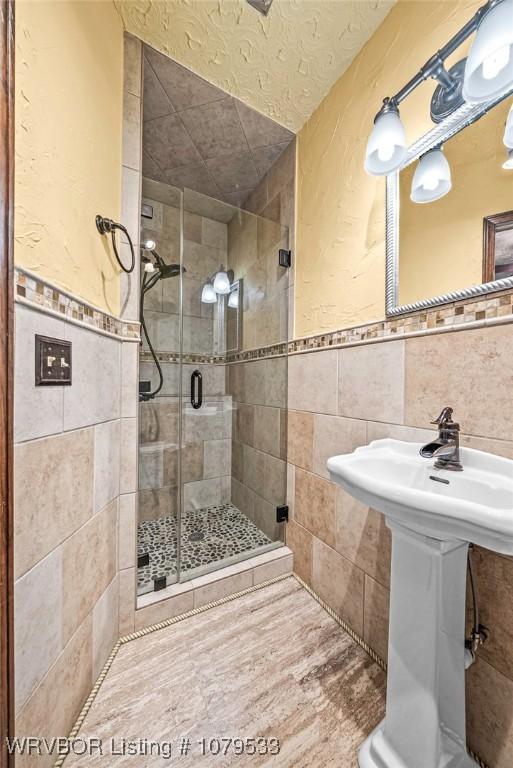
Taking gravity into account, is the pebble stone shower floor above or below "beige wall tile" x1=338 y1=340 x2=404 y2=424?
below

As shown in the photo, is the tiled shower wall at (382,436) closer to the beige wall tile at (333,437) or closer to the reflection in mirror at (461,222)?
the beige wall tile at (333,437)

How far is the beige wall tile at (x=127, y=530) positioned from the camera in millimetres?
1197

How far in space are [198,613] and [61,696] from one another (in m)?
0.65

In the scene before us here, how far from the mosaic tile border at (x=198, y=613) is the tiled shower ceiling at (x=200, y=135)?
260 centimetres

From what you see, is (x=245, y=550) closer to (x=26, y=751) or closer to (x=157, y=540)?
(x=157, y=540)

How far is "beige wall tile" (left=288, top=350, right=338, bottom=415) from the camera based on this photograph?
1.35m

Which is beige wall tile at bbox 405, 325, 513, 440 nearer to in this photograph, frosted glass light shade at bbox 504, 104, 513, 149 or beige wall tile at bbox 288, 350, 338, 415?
beige wall tile at bbox 288, 350, 338, 415

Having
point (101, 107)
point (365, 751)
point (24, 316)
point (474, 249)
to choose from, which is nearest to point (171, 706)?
point (365, 751)

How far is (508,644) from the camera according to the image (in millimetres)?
742

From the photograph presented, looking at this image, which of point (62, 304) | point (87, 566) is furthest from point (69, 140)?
point (87, 566)

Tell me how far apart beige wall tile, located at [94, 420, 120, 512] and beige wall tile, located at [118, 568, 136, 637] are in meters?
0.37

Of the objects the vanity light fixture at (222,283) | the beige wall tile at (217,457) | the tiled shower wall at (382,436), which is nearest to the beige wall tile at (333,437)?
the tiled shower wall at (382,436)

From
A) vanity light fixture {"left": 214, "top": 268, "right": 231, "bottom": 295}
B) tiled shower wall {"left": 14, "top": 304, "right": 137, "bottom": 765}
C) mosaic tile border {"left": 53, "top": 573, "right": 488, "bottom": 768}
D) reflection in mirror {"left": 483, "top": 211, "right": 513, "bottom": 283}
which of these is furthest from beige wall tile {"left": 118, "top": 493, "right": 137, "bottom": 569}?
reflection in mirror {"left": 483, "top": 211, "right": 513, "bottom": 283}

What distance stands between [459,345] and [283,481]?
1.22m
